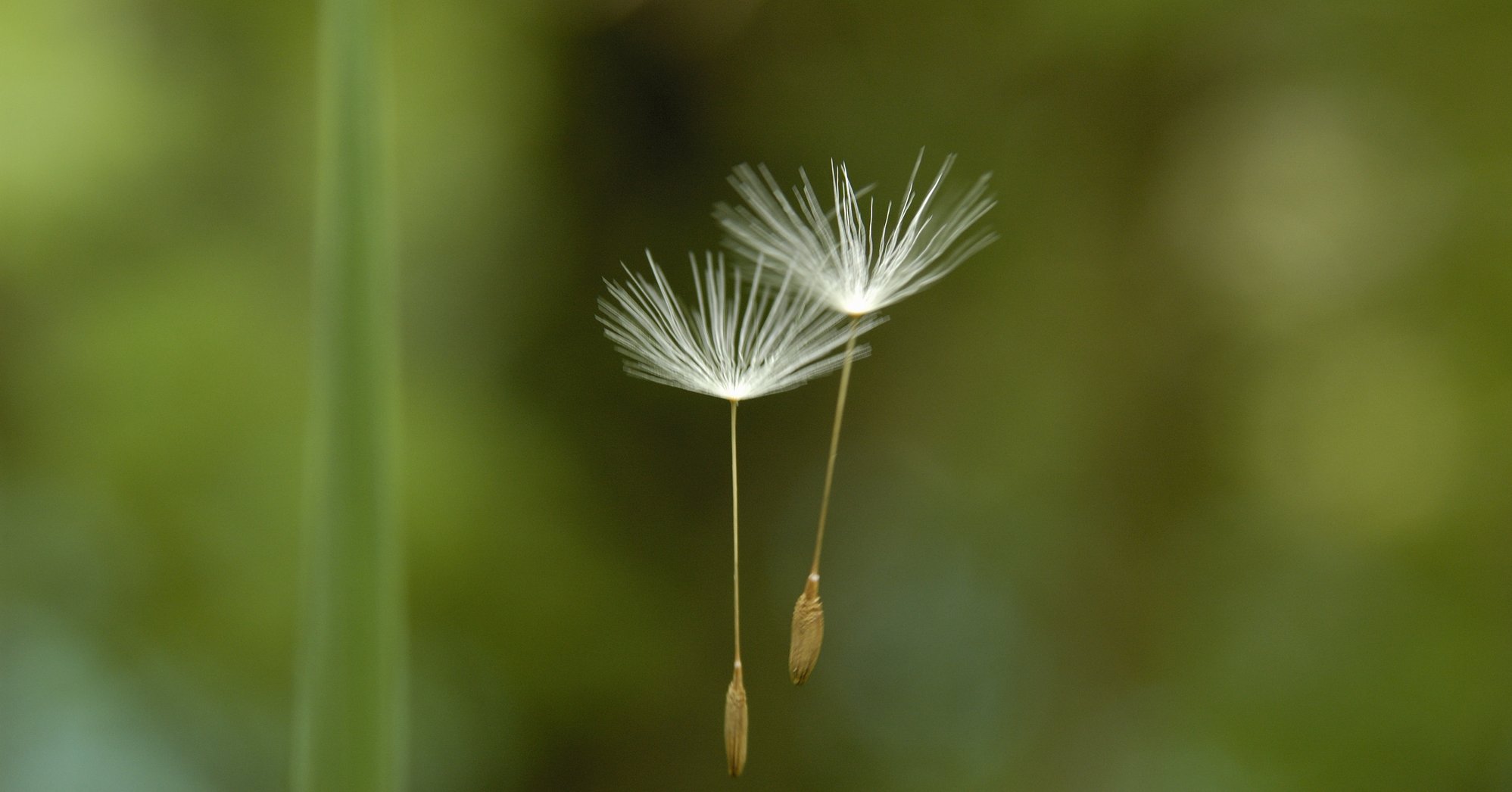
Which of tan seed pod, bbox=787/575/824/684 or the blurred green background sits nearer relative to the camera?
tan seed pod, bbox=787/575/824/684

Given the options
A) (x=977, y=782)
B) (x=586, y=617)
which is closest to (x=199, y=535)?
(x=586, y=617)

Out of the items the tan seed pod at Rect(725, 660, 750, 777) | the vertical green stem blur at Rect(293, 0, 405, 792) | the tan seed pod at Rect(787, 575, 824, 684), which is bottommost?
the tan seed pod at Rect(725, 660, 750, 777)

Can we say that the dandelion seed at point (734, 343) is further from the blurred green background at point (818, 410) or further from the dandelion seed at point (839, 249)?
the blurred green background at point (818, 410)

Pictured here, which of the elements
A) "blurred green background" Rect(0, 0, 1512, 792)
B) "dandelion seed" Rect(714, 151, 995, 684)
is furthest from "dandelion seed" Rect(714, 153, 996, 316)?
"blurred green background" Rect(0, 0, 1512, 792)

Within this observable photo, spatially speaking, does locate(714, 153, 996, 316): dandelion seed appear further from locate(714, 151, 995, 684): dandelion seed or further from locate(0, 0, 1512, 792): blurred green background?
locate(0, 0, 1512, 792): blurred green background

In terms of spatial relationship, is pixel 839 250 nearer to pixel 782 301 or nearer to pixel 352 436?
pixel 782 301

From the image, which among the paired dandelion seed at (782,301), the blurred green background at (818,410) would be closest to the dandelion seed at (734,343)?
the paired dandelion seed at (782,301)
